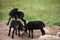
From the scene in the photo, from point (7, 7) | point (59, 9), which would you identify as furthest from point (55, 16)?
point (7, 7)

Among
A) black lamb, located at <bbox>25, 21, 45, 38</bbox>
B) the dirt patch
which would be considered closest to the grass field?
the dirt patch

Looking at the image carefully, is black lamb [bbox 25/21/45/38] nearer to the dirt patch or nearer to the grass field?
the dirt patch

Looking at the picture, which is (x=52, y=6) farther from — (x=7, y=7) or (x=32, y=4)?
(x=7, y=7)

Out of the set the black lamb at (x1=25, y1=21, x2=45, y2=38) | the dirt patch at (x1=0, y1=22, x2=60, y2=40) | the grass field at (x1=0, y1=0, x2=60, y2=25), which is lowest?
the dirt patch at (x1=0, y1=22, x2=60, y2=40)

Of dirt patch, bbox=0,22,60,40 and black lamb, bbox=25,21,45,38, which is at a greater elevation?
black lamb, bbox=25,21,45,38

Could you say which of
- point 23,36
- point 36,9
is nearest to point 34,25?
point 23,36

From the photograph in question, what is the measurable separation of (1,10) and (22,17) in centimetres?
54

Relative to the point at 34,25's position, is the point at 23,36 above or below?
below

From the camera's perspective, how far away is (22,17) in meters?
3.54

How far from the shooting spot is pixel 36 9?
396 cm

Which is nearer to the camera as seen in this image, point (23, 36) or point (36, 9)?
point (23, 36)

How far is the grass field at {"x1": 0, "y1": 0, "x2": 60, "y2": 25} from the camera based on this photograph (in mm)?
3803

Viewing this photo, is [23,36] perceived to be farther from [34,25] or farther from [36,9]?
[36,9]

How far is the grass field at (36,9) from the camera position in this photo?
12.5 feet
